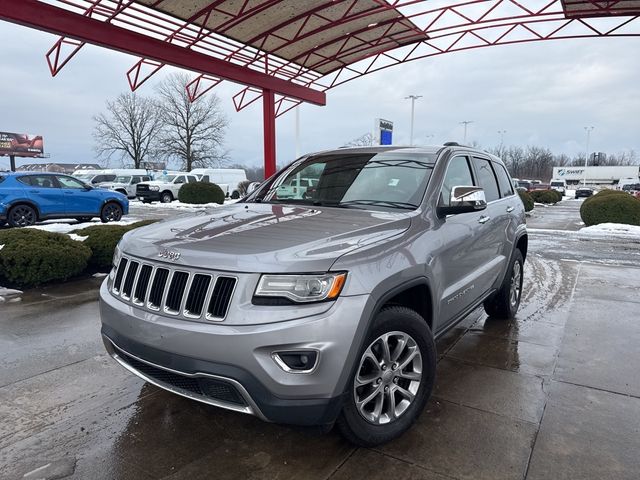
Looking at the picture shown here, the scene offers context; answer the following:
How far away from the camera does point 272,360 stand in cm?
219

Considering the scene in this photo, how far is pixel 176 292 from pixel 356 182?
1.80 metres

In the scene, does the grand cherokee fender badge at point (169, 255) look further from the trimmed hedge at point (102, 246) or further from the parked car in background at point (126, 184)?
the parked car in background at point (126, 184)

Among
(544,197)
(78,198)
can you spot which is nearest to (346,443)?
(78,198)

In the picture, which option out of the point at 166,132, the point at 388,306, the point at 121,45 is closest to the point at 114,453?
the point at 388,306

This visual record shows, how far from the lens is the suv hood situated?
232 cm

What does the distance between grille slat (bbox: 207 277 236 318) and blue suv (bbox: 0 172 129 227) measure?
12983mm

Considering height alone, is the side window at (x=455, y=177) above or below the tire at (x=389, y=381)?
above

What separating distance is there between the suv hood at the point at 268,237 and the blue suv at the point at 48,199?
1191cm

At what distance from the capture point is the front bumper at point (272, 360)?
7.14ft

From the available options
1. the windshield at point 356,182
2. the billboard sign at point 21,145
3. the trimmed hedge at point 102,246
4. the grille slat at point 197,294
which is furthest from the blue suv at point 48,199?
the billboard sign at point 21,145

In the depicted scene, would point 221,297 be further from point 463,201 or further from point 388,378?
point 463,201

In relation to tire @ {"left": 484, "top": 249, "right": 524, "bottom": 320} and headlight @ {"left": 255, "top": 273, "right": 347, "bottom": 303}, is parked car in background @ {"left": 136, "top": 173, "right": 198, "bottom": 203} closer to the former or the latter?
tire @ {"left": 484, "top": 249, "right": 524, "bottom": 320}

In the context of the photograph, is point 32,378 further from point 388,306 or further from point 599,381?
point 599,381

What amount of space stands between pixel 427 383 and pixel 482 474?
58cm
